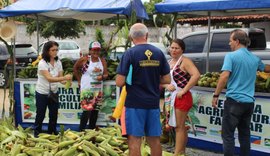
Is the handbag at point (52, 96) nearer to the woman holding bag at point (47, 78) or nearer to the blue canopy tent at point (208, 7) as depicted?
the woman holding bag at point (47, 78)

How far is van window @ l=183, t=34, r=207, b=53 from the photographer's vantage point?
1125 cm

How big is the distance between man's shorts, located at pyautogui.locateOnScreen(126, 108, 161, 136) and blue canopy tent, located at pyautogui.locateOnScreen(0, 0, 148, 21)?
2.65 m

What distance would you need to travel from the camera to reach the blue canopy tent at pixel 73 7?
717cm

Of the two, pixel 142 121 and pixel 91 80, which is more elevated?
pixel 91 80

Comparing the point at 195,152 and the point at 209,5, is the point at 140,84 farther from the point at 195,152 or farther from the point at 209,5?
the point at 195,152

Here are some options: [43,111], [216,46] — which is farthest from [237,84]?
[216,46]

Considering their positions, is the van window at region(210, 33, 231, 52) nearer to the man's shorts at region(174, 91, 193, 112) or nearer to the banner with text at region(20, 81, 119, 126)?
the banner with text at region(20, 81, 119, 126)

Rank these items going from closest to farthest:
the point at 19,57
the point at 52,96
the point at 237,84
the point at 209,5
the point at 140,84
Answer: the point at 140,84 → the point at 237,84 → the point at 209,5 → the point at 52,96 → the point at 19,57

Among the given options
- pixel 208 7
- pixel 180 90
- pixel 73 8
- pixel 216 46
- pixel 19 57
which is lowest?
pixel 180 90

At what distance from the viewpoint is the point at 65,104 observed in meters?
7.99

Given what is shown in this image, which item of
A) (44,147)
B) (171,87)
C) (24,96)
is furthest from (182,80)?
(24,96)

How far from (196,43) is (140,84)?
683 centimetres

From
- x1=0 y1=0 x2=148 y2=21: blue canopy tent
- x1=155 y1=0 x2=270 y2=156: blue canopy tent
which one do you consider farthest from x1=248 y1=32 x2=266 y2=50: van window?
x1=155 y1=0 x2=270 y2=156: blue canopy tent

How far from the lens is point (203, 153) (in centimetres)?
671
